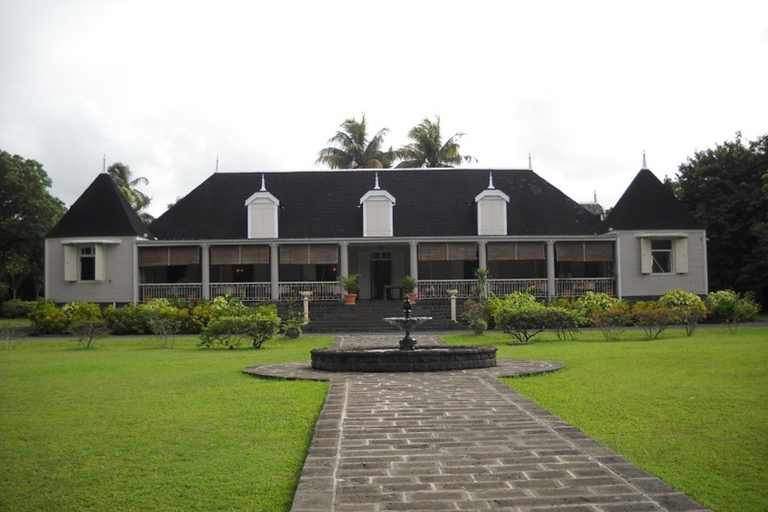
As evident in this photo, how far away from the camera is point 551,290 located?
29.2 meters

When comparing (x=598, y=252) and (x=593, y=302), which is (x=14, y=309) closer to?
(x=593, y=302)

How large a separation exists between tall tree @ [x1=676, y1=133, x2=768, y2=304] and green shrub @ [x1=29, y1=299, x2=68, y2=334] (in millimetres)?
28178

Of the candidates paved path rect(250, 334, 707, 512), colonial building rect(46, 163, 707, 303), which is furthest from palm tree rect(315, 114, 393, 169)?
paved path rect(250, 334, 707, 512)

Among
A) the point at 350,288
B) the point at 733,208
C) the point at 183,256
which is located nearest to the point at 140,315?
the point at 183,256

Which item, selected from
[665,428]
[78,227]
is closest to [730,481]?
[665,428]

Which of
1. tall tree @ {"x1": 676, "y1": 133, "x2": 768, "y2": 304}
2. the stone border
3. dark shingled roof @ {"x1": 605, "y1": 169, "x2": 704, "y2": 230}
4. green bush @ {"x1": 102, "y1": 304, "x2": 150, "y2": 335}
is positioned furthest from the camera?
tall tree @ {"x1": 676, "y1": 133, "x2": 768, "y2": 304}

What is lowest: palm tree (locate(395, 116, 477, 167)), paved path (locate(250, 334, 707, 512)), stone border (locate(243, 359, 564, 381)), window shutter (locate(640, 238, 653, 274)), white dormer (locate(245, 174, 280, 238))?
paved path (locate(250, 334, 707, 512))

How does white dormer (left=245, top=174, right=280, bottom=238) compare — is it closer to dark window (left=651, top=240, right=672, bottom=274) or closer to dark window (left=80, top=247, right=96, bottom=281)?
dark window (left=80, top=247, right=96, bottom=281)

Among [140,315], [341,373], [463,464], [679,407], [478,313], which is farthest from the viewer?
[140,315]

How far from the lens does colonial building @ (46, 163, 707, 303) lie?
29438mm

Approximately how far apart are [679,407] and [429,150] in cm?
3849

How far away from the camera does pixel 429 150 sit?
4622cm

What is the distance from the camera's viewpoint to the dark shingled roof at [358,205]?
102ft

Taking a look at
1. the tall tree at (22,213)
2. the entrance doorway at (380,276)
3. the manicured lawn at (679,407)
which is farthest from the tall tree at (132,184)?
the manicured lawn at (679,407)
